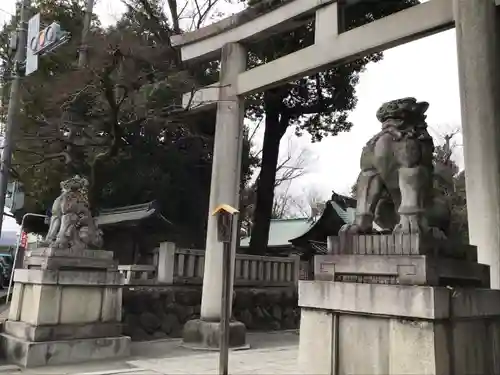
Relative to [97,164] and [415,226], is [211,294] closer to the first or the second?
[97,164]

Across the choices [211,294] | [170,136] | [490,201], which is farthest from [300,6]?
[170,136]

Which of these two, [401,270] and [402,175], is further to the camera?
[402,175]

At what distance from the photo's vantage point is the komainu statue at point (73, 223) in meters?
7.54

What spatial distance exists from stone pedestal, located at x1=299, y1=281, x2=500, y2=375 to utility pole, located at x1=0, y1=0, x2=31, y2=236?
18.9 feet

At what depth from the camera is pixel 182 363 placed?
7.33 metres

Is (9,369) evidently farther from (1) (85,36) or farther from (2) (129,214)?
(1) (85,36)

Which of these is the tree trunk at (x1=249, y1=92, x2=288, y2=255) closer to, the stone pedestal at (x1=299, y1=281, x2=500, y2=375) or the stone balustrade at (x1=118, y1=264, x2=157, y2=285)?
the stone balustrade at (x1=118, y1=264, x2=157, y2=285)

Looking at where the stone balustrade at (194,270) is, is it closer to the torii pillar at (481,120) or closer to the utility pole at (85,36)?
the utility pole at (85,36)

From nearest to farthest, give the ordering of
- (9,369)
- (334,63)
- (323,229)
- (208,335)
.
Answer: (9,369)
(334,63)
(208,335)
(323,229)

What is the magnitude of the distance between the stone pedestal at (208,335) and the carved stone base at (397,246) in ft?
15.4

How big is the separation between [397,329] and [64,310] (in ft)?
17.5

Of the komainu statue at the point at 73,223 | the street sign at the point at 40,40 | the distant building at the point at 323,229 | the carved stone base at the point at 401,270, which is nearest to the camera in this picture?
the carved stone base at the point at 401,270

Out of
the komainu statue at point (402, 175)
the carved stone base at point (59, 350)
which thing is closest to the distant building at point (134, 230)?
the carved stone base at point (59, 350)

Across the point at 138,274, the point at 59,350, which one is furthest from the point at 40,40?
the point at 138,274
